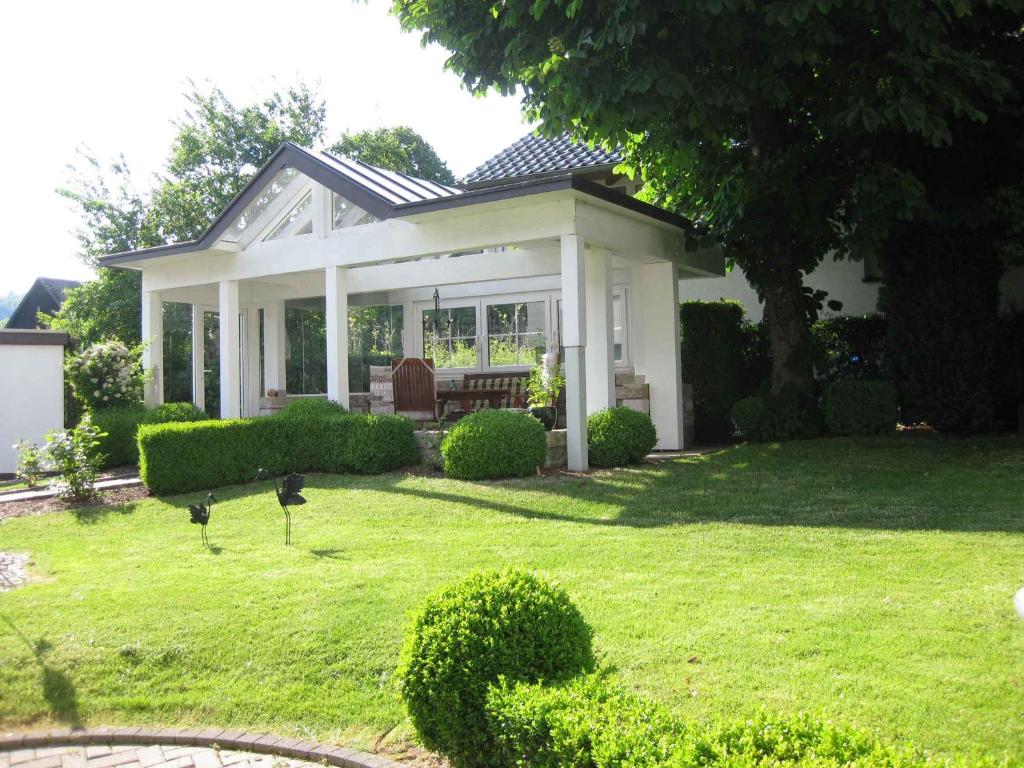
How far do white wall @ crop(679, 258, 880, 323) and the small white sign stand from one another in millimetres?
6507

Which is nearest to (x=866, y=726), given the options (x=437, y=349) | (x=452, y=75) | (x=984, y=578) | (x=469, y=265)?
(x=984, y=578)

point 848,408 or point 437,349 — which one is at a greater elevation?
point 437,349

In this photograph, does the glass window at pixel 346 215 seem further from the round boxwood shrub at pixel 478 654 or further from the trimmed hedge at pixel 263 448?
the round boxwood shrub at pixel 478 654

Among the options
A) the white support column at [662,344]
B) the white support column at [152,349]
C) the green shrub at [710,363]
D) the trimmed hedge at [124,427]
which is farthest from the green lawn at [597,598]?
the white support column at [152,349]

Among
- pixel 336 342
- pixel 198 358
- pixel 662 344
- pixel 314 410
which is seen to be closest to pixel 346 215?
pixel 336 342

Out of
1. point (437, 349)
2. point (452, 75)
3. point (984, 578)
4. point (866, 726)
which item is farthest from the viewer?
point (437, 349)

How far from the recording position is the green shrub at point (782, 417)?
12.3m

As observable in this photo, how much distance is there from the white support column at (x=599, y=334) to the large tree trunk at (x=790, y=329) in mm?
2338

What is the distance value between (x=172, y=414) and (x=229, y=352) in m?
1.34

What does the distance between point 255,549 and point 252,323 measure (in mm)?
11884

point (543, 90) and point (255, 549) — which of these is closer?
point (255, 549)

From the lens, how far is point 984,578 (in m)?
5.50

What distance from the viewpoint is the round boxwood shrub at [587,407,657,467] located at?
36.3ft

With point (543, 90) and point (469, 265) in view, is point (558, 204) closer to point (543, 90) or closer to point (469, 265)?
point (543, 90)
